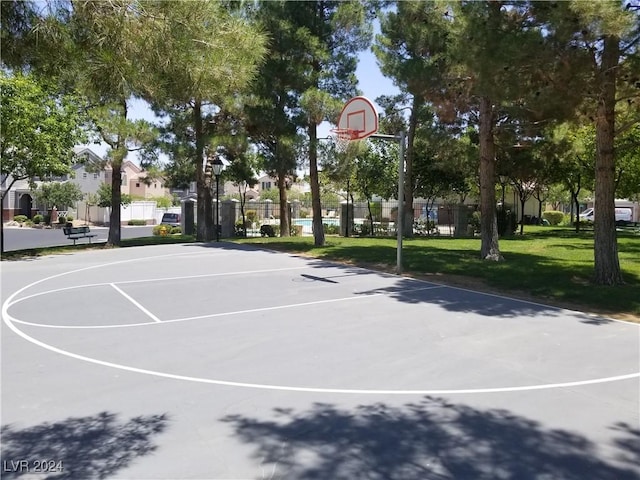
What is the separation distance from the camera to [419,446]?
427 centimetres

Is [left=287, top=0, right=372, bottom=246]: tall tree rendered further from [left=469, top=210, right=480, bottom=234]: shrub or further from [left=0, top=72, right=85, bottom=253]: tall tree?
[left=469, top=210, right=480, bottom=234]: shrub

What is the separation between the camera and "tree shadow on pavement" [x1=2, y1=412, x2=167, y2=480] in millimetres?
3891

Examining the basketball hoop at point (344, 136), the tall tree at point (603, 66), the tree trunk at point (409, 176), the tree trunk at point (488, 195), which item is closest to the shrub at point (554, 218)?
the tree trunk at point (409, 176)

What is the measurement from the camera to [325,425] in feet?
15.4

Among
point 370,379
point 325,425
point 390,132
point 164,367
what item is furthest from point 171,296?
point 390,132

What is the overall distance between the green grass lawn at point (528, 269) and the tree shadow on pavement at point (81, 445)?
8605 millimetres

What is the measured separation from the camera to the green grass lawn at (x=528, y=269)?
10.8 metres

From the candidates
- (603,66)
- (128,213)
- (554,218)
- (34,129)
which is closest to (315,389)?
(603,66)

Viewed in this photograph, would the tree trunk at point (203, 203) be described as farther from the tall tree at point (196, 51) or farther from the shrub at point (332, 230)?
the tall tree at point (196, 51)

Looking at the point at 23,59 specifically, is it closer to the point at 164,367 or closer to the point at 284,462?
the point at 164,367

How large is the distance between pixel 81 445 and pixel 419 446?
268cm

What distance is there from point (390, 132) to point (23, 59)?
78.4 feet

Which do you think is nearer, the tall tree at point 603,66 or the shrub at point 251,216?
the tall tree at point 603,66

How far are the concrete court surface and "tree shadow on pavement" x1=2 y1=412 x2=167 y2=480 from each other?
0.05 feet
